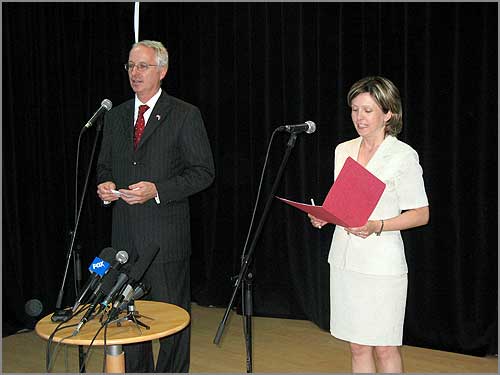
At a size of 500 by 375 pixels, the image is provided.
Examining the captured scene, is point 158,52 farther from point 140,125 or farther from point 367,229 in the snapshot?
point 367,229

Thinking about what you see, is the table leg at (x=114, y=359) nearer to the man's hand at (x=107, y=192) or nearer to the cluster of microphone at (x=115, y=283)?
the cluster of microphone at (x=115, y=283)

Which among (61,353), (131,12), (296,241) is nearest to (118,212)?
(61,353)

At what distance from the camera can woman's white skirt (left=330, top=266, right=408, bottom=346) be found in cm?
262

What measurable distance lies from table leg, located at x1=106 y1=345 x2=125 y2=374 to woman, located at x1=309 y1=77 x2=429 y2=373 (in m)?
0.92

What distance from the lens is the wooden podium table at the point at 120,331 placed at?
2.13 meters

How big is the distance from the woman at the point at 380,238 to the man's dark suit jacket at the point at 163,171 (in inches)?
27.5

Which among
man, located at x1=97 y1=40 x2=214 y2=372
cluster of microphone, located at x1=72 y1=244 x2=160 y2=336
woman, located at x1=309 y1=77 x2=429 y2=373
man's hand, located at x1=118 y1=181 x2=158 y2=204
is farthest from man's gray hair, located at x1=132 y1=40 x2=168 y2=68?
cluster of microphone, located at x1=72 y1=244 x2=160 y2=336

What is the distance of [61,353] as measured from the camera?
435cm

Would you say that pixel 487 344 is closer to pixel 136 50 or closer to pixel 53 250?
pixel 136 50

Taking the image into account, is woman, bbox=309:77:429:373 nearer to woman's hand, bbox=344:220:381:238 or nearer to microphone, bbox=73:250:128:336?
woman's hand, bbox=344:220:381:238

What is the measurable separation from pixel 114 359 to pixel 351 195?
104cm

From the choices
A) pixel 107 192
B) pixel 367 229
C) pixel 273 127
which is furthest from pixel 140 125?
pixel 273 127

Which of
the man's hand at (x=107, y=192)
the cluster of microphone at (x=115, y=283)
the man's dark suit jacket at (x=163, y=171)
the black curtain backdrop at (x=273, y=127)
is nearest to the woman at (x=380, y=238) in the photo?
the man's dark suit jacket at (x=163, y=171)

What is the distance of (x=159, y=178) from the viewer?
3096 millimetres
